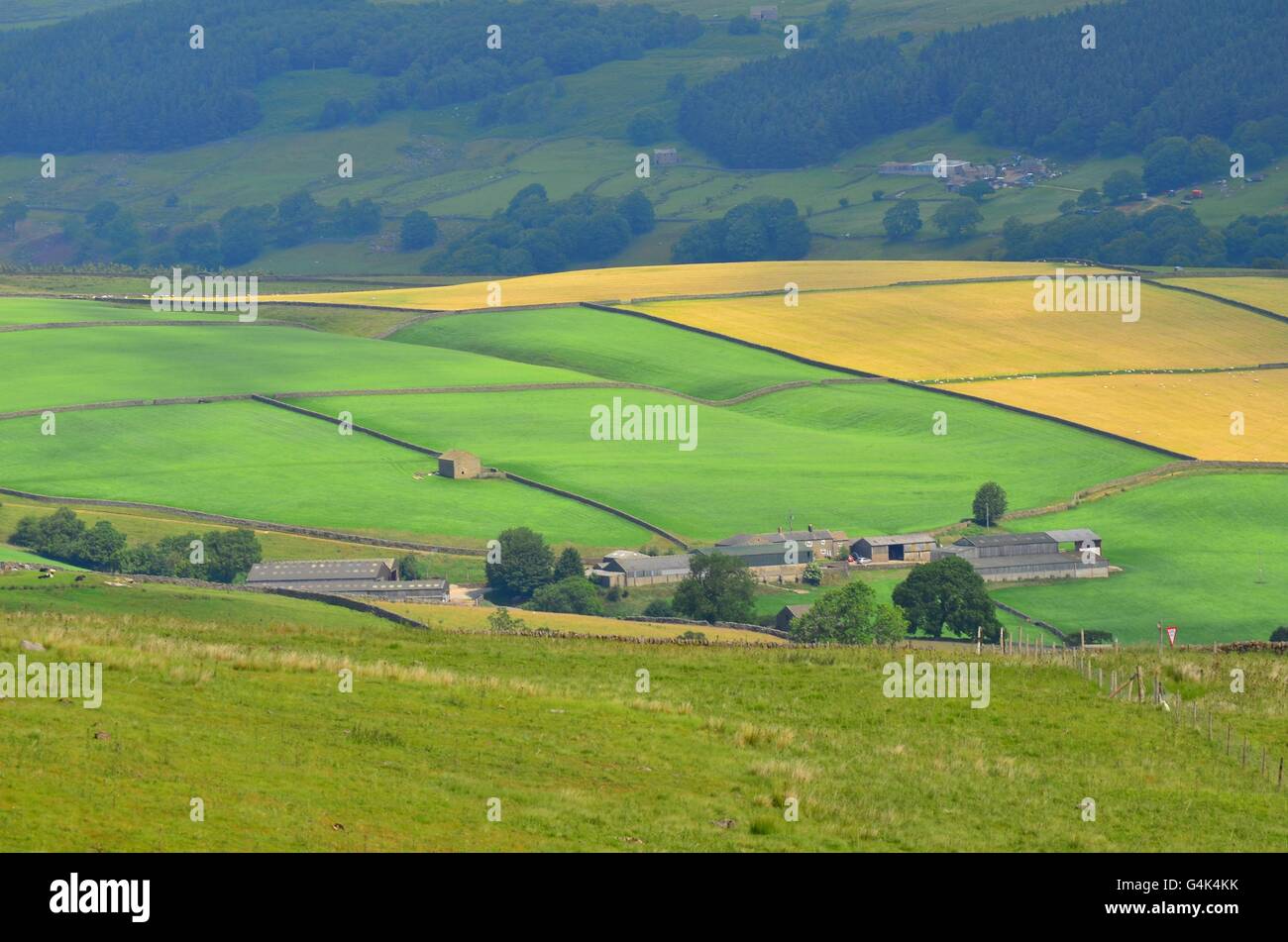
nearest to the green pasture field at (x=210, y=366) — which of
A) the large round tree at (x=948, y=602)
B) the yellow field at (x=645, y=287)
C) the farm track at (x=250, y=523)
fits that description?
the yellow field at (x=645, y=287)

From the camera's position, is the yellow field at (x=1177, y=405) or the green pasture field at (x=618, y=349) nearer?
the yellow field at (x=1177, y=405)

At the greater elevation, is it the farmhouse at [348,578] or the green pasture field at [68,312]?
the green pasture field at [68,312]

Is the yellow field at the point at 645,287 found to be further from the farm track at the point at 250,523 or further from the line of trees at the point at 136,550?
the line of trees at the point at 136,550

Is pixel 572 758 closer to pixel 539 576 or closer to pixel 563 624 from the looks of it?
pixel 563 624

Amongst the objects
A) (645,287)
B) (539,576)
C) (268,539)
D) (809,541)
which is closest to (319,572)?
(268,539)

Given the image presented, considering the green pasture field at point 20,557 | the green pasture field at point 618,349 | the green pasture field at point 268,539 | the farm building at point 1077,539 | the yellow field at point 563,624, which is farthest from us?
the green pasture field at point 618,349
